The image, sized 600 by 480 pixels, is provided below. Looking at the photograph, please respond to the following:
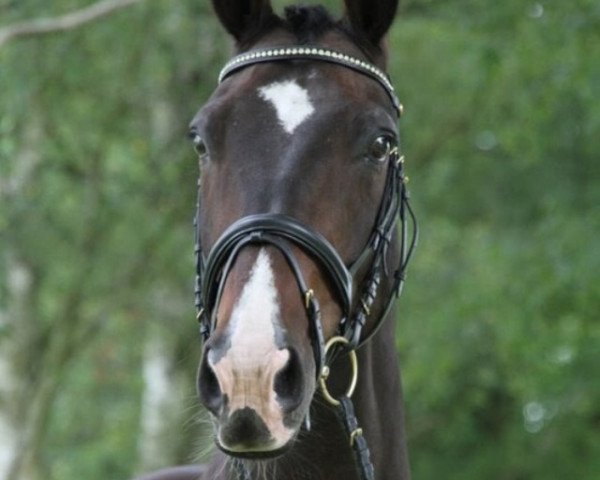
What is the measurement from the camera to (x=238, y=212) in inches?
189

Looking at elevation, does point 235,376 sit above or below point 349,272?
below

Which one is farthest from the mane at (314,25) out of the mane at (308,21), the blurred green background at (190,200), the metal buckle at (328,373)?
the blurred green background at (190,200)

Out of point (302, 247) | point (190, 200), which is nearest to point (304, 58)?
point (302, 247)

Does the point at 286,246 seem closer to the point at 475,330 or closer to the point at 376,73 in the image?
the point at 376,73

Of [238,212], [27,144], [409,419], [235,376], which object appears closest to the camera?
[235,376]

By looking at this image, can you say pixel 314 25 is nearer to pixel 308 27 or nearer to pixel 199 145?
pixel 308 27

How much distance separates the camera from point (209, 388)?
14.6 feet

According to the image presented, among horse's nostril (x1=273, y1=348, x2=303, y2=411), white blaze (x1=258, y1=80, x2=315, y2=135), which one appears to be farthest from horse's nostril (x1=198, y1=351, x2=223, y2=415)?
white blaze (x1=258, y1=80, x2=315, y2=135)

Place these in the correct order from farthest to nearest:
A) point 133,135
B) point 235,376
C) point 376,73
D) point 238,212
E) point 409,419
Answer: point 409,419, point 133,135, point 376,73, point 238,212, point 235,376

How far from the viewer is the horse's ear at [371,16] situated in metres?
5.31

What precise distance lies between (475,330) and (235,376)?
43.7 feet

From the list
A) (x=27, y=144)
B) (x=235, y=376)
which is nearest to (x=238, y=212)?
(x=235, y=376)

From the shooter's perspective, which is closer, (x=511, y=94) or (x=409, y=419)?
(x=511, y=94)

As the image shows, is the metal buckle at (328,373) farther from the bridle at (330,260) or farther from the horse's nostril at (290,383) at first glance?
the horse's nostril at (290,383)
